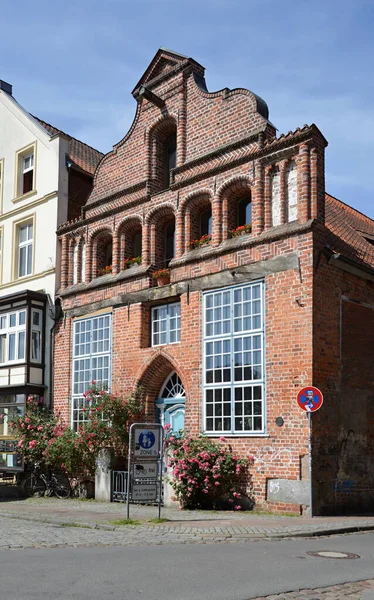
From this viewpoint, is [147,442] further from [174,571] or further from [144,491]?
[174,571]

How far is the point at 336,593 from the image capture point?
756cm

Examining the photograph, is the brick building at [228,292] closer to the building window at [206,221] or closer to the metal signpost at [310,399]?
the building window at [206,221]

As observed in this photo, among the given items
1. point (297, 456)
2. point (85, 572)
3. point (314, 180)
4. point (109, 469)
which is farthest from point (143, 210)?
point (85, 572)

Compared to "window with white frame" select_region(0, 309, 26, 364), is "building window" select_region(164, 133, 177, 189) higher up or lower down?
higher up

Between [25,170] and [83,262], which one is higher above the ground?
[25,170]

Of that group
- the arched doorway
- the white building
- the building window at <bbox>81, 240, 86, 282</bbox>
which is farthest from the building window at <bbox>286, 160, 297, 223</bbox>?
the white building

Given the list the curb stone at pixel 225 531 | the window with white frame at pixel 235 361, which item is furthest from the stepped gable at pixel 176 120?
the curb stone at pixel 225 531

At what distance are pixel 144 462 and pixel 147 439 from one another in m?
0.45

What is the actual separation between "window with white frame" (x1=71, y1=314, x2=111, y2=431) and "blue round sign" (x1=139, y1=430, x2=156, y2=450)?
673cm

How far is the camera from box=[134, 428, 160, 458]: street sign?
13953mm

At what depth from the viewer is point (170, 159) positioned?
21.8m

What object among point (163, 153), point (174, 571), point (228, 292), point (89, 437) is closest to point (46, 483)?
point (89, 437)

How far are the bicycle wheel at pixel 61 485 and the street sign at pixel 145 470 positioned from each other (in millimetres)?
6565

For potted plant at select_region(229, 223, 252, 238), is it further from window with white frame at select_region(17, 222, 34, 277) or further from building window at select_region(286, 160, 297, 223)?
window with white frame at select_region(17, 222, 34, 277)
